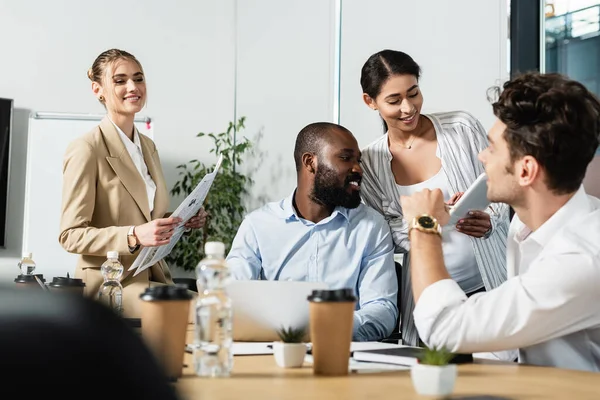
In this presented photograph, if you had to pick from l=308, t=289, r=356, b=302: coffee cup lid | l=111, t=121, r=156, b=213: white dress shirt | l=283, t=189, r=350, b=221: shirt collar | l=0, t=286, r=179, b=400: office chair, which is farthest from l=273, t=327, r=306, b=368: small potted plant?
l=111, t=121, r=156, b=213: white dress shirt

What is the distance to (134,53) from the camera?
6215mm

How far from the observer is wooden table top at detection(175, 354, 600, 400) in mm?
1080

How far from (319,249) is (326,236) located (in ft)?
0.17

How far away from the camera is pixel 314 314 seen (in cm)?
127

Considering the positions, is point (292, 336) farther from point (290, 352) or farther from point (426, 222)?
point (426, 222)

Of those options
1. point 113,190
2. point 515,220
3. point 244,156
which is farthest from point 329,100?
point 515,220

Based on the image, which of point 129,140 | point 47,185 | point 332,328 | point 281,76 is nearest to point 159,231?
point 129,140

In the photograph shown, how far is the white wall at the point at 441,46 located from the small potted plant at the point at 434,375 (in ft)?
8.24

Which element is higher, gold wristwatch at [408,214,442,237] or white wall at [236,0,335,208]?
white wall at [236,0,335,208]

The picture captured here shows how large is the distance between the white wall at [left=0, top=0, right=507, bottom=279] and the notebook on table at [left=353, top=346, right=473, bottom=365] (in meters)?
2.87

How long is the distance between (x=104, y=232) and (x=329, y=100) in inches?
93.7

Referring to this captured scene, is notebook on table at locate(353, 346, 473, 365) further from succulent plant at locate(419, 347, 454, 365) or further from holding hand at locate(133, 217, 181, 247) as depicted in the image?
holding hand at locate(133, 217, 181, 247)

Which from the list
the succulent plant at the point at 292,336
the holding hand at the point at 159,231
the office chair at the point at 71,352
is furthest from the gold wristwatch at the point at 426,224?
the office chair at the point at 71,352

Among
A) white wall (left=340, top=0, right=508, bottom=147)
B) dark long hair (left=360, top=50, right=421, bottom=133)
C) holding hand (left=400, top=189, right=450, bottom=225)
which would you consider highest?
white wall (left=340, top=0, right=508, bottom=147)
